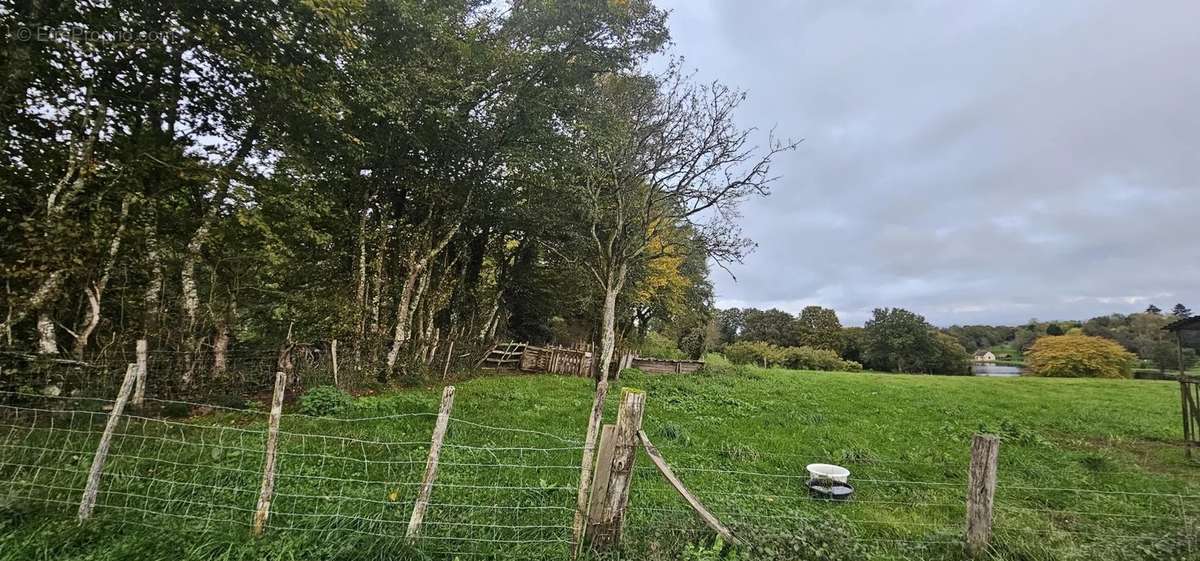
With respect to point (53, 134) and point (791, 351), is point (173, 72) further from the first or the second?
point (791, 351)

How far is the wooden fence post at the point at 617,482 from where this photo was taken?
3.79 metres

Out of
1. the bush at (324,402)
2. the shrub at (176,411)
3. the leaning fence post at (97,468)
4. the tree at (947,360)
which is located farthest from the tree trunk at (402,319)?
the tree at (947,360)

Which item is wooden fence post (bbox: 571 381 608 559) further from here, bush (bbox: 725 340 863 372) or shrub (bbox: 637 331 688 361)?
bush (bbox: 725 340 863 372)

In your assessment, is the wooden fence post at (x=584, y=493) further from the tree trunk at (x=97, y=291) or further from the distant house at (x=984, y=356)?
the distant house at (x=984, y=356)

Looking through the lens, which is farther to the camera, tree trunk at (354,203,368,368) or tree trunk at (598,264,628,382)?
tree trunk at (598,264,628,382)

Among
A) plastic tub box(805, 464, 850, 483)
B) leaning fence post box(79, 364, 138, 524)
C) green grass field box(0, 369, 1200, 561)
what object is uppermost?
leaning fence post box(79, 364, 138, 524)

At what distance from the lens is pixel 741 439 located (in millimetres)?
8797

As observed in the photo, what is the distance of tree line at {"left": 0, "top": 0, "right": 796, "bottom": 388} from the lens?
7062 mm

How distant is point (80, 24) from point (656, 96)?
13.7 meters

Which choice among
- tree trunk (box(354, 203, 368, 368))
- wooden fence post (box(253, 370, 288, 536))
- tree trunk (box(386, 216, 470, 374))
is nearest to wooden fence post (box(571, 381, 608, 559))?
wooden fence post (box(253, 370, 288, 536))

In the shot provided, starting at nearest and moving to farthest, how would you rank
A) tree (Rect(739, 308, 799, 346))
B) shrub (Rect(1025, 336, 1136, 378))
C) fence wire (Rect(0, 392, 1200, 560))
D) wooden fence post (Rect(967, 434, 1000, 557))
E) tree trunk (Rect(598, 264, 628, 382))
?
wooden fence post (Rect(967, 434, 1000, 557)), fence wire (Rect(0, 392, 1200, 560)), tree trunk (Rect(598, 264, 628, 382)), shrub (Rect(1025, 336, 1136, 378)), tree (Rect(739, 308, 799, 346))

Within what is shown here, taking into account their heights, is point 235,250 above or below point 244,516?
above

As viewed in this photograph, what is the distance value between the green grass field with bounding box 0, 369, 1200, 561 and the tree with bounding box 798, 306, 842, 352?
47360 millimetres

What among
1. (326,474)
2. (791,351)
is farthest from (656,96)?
(791,351)
